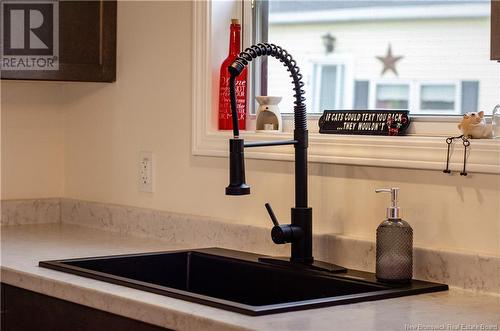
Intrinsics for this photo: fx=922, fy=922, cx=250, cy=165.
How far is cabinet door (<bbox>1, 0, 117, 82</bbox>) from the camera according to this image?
269cm

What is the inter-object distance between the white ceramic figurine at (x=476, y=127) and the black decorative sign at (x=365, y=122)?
0.20 metres

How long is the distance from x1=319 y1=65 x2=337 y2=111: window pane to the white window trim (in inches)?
7.2

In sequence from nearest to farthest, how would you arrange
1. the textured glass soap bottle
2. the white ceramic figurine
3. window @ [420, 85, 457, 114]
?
the white ceramic figurine, window @ [420, 85, 457, 114], the textured glass soap bottle

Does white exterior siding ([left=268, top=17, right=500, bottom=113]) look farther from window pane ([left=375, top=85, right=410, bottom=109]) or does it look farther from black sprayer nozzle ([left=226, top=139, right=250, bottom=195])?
black sprayer nozzle ([left=226, top=139, right=250, bottom=195])

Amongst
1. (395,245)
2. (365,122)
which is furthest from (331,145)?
(395,245)

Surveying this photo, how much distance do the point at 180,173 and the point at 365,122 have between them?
0.67m

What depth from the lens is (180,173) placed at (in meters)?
2.56

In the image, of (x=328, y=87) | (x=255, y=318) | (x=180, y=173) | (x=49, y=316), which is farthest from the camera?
(x=180, y=173)

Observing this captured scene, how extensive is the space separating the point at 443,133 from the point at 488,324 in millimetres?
595

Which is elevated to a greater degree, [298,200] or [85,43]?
[85,43]

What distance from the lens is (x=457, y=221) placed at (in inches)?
73.0

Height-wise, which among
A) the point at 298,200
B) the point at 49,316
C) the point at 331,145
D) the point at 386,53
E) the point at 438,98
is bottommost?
the point at 49,316

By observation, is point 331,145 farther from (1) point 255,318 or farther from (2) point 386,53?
(1) point 255,318

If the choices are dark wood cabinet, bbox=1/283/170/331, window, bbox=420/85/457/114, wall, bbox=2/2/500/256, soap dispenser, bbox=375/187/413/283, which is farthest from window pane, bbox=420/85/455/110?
dark wood cabinet, bbox=1/283/170/331
